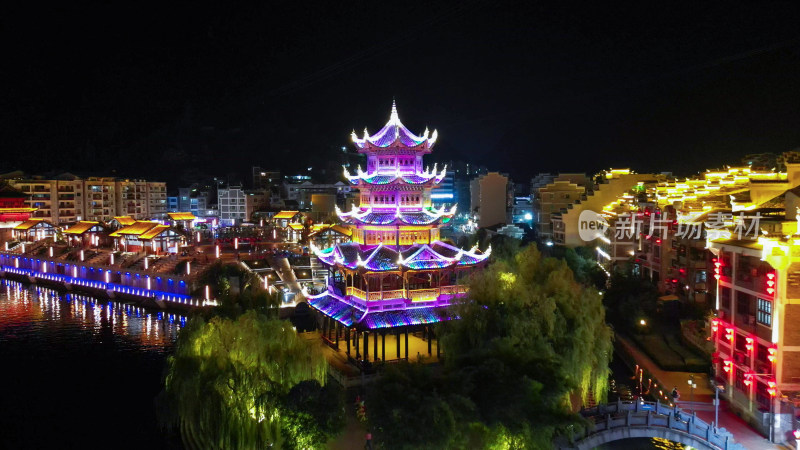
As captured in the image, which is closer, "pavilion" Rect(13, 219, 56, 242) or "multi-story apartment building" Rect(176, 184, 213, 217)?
"pavilion" Rect(13, 219, 56, 242)

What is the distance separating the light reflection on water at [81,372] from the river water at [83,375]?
36mm

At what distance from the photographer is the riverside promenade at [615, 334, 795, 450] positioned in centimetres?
1642

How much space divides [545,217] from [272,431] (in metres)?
43.6

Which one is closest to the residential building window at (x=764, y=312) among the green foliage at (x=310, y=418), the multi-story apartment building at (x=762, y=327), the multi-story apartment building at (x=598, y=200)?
the multi-story apartment building at (x=762, y=327)

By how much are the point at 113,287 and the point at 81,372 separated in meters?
18.9

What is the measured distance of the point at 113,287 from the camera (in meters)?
43.9

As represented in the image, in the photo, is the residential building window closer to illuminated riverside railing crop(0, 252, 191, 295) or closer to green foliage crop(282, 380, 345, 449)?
green foliage crop(282, 380, 345, 449)

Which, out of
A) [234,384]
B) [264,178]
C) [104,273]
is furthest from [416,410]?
[264,178]

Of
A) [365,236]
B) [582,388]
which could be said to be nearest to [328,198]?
[365,236]

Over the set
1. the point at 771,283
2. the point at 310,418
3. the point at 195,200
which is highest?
the point at 195,200

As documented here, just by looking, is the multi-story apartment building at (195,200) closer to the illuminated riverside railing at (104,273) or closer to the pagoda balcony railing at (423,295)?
the illuminated riverside railing at (104,273)

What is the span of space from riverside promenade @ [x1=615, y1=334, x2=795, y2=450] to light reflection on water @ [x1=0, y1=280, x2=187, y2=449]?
18.4 meters

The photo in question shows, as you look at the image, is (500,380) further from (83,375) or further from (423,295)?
(83,375)

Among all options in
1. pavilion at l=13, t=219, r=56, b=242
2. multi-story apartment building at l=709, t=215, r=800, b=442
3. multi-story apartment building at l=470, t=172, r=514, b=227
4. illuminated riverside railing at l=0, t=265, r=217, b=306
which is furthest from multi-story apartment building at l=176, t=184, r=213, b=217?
multi-story apartment building at l=709, t=215, r=800, b=442
